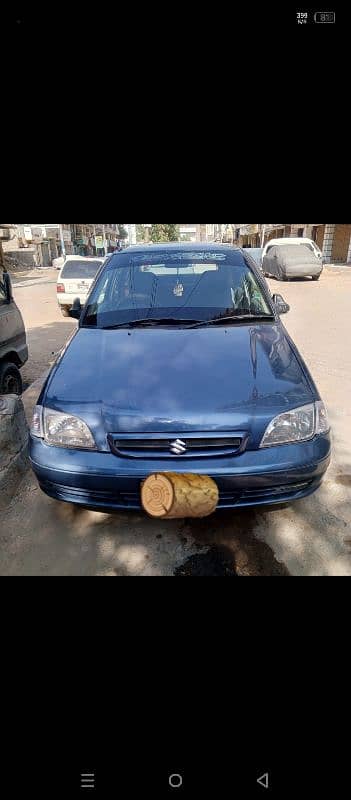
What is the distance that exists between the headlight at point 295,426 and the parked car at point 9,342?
275 cm

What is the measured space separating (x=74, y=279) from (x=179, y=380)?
784 centimetres

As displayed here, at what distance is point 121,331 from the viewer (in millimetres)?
2658

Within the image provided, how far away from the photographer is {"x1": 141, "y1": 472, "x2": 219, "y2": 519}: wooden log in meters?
1.81

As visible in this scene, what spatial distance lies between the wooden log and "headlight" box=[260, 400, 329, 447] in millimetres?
342

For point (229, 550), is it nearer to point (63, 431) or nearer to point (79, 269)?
point (63, 431)

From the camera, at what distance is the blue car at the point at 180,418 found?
73.6 inches

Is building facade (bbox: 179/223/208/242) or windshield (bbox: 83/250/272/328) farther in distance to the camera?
windshield (bbox: 83/250/272/328)

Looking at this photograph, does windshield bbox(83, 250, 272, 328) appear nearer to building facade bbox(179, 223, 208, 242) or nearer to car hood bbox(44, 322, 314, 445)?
car hood bbox(44, 322, 314, 445)

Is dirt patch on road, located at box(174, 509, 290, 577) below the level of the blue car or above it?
below

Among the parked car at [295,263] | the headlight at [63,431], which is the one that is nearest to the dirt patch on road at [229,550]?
the headlight at [63,431]
